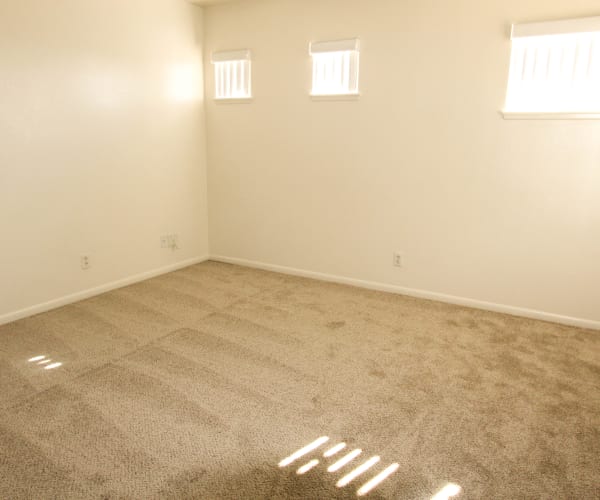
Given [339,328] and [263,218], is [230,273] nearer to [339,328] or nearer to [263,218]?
[263,218]

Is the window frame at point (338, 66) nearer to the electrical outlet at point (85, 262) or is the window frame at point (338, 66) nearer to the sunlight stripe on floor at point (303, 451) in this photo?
the electrical outlet at point (85, 262)

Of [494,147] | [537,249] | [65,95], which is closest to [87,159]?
[65,95]

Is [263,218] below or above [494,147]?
below

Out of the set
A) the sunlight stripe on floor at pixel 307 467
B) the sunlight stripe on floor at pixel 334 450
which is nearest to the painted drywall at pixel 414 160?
the sunlight stripe on floor at pixel 334 450

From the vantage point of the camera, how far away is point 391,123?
11.9 ft

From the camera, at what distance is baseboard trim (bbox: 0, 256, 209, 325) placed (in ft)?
10.5

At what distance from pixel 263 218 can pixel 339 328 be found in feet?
5.56

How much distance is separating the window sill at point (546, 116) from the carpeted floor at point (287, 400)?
1472 mm

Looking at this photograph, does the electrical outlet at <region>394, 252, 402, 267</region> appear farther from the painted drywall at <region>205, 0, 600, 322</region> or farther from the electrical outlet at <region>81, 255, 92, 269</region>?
the electrical outlet at <region>81, 255, 92, 269</region>

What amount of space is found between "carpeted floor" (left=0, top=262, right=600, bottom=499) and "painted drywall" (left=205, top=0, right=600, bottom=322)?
0.45 meters

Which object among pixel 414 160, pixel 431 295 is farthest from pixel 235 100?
pixel 431 295

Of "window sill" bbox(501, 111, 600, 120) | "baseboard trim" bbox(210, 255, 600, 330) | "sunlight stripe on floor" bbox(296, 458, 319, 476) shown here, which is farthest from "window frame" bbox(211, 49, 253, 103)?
"sunlight stripe on floor" bbox(296, 458, 319, 476)

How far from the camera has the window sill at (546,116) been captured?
297cm

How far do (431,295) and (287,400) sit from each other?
6.25 ft
